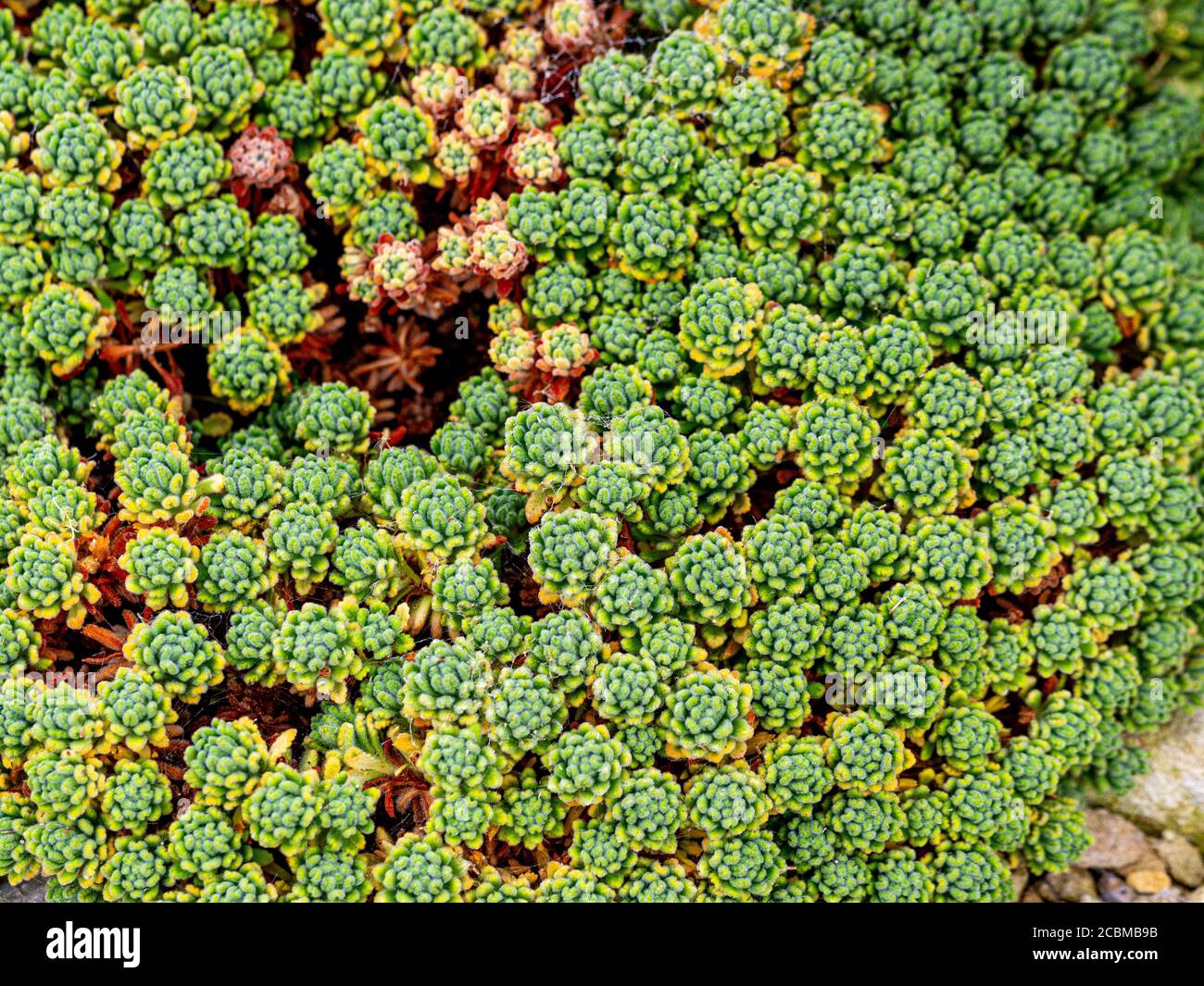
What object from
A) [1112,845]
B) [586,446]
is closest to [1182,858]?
[1112,845]

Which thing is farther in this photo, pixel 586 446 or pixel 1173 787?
pixel 1173 787

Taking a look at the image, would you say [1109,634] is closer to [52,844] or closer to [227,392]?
[227,392]

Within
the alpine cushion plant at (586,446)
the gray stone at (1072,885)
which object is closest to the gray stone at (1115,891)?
the gray stone at (1072,885)

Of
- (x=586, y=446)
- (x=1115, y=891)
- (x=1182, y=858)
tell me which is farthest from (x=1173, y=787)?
(x=586, y=446)

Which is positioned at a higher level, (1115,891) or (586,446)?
(586,446)

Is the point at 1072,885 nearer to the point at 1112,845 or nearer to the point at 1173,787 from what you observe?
the point at 1112,845

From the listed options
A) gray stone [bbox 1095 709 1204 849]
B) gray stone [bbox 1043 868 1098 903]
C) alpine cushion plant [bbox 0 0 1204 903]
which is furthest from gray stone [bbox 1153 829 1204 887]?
alpine cushion plant [bbox 0 0 1204 903]

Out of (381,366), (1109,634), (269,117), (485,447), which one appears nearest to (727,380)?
(485,447)

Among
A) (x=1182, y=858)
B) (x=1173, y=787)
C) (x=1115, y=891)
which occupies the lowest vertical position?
(x=1115, y=891)

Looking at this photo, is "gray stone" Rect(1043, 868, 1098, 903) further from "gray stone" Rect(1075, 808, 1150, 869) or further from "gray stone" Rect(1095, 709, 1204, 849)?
"gray stone" Rect(1095, 709, 1204, 849)
